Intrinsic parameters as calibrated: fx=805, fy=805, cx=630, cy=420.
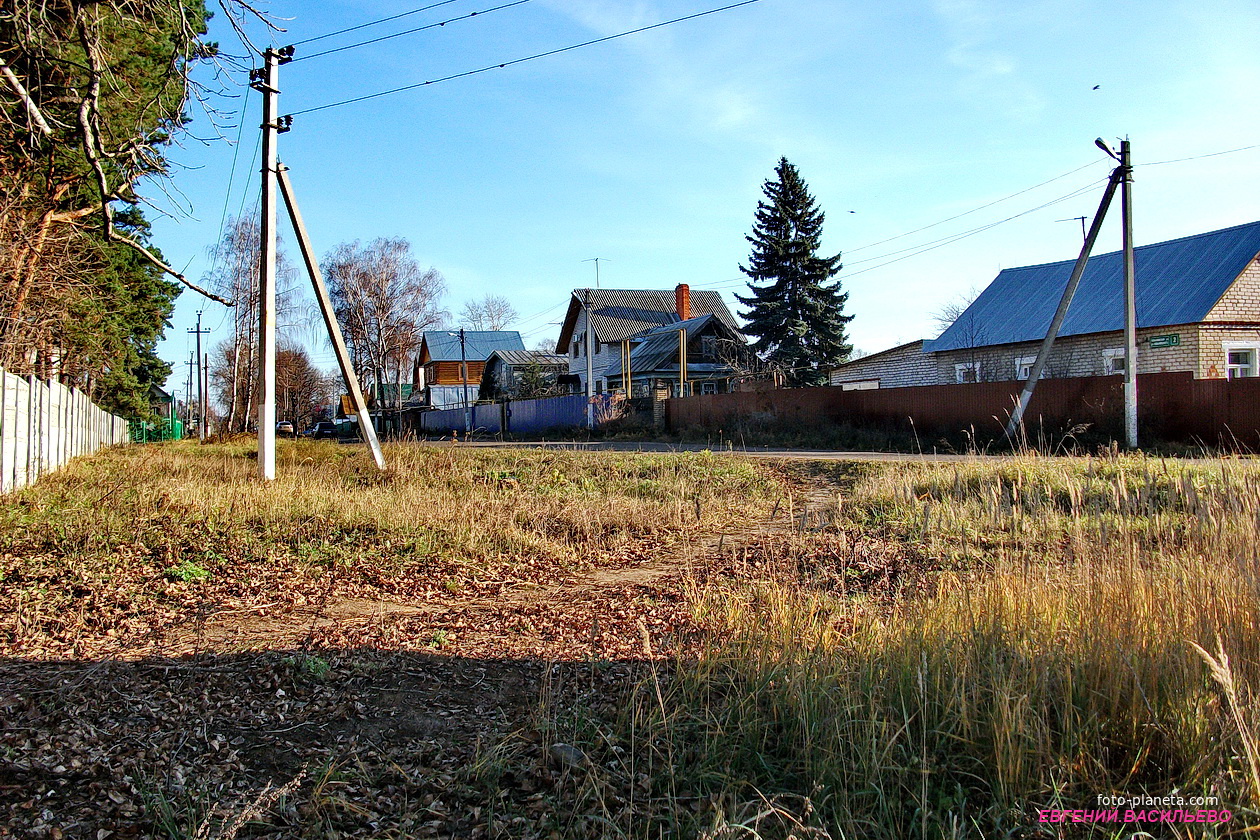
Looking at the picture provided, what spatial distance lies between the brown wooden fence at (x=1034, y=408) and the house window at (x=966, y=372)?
6.35 metres

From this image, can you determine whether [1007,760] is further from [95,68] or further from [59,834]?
[95,68]

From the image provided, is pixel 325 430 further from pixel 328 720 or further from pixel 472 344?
pixel 328 720

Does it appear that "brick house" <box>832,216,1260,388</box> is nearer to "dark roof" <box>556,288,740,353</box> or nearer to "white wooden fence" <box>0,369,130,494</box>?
"dark roof" <box>556,288,740,353</box>

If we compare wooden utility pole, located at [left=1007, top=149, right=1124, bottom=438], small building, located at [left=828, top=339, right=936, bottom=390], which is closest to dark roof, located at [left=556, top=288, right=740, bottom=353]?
small building, located at [left=828, top=339, right=936, bottom=390]

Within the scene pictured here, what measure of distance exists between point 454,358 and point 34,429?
58408 millimetres

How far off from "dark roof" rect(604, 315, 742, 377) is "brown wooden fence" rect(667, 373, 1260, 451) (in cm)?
1176

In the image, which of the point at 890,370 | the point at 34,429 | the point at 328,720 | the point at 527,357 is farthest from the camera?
the point at 527,357

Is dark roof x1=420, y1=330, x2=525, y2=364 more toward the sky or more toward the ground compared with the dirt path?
more toward the sky

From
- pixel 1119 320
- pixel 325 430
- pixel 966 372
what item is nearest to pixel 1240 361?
pixel 1119 320

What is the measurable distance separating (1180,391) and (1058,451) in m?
3.56

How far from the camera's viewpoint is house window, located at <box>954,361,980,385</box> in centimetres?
2852

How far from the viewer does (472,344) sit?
70000 millimetres

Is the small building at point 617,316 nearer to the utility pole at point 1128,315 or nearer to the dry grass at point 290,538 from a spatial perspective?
the utility pole at point 1128,315

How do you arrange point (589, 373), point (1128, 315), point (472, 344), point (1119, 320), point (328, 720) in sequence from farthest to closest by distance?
point (472, 344) → point (589, 373) → point (1119, 320) → point (1128, 315) → point (328, 720)
